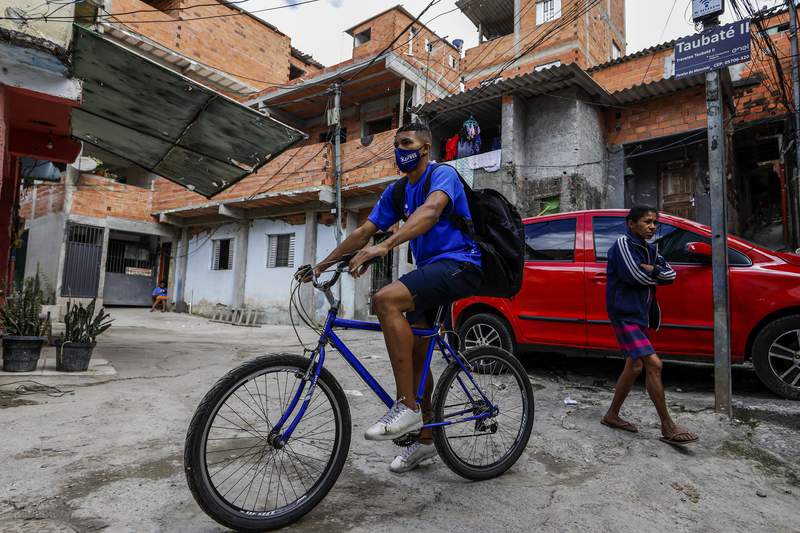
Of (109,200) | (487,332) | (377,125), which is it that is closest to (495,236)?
(487,332)

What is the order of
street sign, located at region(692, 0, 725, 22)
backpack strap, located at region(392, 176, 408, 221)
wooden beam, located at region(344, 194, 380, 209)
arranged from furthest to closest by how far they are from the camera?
1. wooden beam, located at region(344, 194, 380, 209)
2. street sign, located at region(692, 0, 725, 22)
3. backpack strap, located at region(392, 176, 408, 221)

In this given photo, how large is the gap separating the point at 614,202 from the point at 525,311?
817cm

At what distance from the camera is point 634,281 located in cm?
323

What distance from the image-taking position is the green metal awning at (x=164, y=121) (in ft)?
16.7

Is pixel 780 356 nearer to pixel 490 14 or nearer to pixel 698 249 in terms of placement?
pixel 698 249

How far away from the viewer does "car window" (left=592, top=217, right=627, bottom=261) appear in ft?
15.6

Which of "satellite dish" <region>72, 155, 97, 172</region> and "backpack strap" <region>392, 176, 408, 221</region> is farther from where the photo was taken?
"satellite dish" <region>72, 155, 97, 172</region>

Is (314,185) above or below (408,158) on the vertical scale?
above

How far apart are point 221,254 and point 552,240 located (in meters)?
15.0

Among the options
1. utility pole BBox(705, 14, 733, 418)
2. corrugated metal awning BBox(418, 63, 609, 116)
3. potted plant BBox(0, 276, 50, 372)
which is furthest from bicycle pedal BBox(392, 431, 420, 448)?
corrugated metal awning BBox(418, 63, 609, 116)

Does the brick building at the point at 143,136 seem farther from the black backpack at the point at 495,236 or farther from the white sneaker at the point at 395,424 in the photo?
the white sneaker at the point at 395,424

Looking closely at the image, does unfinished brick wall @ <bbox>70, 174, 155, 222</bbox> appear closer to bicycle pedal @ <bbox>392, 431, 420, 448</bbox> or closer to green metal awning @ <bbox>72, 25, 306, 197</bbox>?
green metal awning @ <bbox>72, 25, 306, 197</bbox>

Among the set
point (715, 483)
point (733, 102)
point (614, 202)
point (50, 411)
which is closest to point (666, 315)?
point (715, 483)

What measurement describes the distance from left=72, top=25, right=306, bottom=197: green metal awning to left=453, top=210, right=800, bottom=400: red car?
3.43 meters
